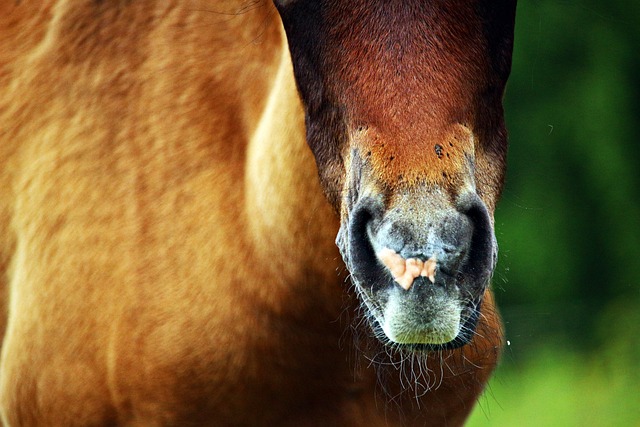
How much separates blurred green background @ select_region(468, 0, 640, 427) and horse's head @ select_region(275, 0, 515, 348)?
4316mm

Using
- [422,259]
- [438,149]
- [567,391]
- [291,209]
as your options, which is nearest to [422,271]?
[422,259]

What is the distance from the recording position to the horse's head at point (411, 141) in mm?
2059

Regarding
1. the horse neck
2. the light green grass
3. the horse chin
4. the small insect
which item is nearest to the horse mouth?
the horse chin

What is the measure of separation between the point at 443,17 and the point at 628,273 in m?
5.12

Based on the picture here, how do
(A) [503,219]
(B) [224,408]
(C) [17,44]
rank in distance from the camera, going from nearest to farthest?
(B) [224,408], (C) [17,44], (A) [503,219]

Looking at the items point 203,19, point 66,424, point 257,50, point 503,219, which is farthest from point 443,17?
point 503,219

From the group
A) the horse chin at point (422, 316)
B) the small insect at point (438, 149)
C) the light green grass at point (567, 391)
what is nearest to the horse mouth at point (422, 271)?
the horse chin at point (422, 316)

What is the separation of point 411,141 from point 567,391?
15.7ft

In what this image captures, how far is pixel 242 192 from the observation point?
2.92 meters

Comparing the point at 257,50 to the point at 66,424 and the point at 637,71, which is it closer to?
the point at 66,424

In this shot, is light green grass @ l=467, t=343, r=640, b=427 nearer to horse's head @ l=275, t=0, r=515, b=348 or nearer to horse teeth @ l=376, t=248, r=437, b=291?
horse's head @ l=275, t=0, r=515, b=348

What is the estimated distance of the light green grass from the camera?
6.25m

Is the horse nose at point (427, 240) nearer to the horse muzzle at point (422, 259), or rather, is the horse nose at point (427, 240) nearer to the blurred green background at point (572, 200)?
the horse muzzle at point (422, 259)

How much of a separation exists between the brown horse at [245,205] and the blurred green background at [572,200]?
3.90 m
